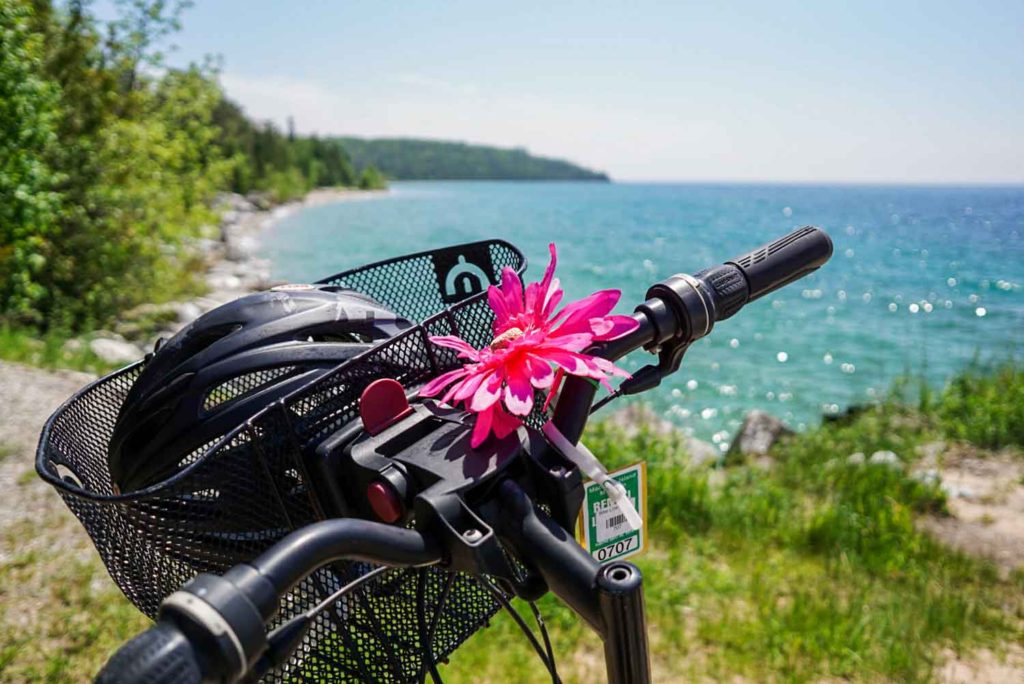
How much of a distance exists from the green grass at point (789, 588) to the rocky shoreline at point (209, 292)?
9.04ft

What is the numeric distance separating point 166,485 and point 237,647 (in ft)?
1.15

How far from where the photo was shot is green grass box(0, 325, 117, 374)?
673cm

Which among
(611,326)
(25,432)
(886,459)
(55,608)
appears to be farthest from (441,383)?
(886,459)

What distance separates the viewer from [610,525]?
144 cm

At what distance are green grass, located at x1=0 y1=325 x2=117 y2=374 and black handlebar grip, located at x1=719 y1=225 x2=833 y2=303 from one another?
6867 millimetres

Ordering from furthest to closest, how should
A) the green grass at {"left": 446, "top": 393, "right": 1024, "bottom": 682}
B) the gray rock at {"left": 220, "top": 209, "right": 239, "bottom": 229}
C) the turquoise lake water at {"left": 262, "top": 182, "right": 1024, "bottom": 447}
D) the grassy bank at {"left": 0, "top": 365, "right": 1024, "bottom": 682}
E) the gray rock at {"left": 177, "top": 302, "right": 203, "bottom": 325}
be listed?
the gray rock at {"left": 220, "top": 209, "right": 239, "bottom": 229}
the turquoise lake water at {"left": 262, "top": 182, "right": 1024, "bottom": 447}
the gray rock at {"left": 177, "top": 302, "right": 203, "bottom": 325}
the green grass at {"left": 446, "top": 393, "right": 1024, "bottom": 682}
the grassy bank at {"left": 0, "top": 365, "right": 1024, "bottom": 682}

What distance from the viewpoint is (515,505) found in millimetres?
1068

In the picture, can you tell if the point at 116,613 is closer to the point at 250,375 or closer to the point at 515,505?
the point at 250,375

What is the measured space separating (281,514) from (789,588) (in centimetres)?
392

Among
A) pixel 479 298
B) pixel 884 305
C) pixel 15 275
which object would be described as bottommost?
pixel 884 305

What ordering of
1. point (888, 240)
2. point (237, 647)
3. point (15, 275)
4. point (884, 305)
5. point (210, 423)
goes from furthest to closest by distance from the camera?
point (888, 240) < point (884, 305) < point (15, 275) < point (210, 423) < point (237, 647)

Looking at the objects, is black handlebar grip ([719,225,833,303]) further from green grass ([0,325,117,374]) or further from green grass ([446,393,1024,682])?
green grass ([0,325,117,374])

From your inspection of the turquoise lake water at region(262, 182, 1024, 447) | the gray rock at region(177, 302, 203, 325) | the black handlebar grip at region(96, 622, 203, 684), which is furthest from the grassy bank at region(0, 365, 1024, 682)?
the gray rock at region(177, 302, 203, 325)

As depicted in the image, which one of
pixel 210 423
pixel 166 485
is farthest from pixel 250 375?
pixel 166 485
